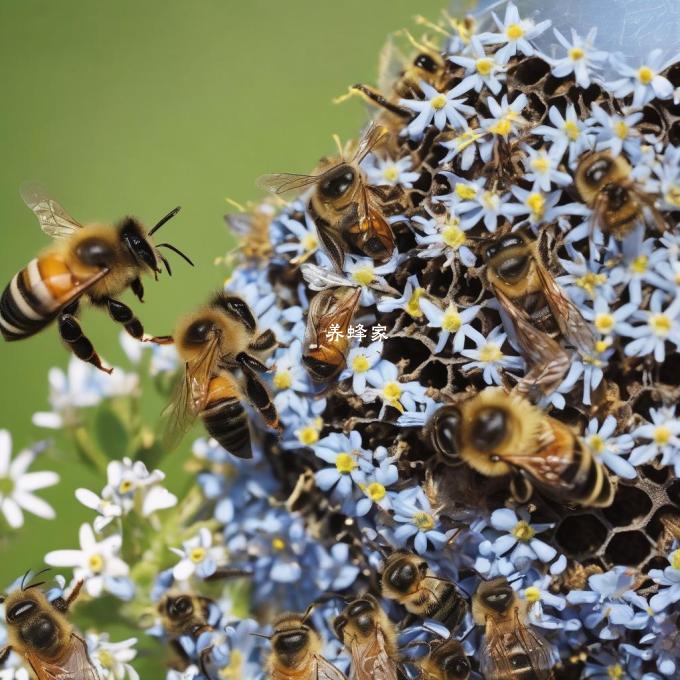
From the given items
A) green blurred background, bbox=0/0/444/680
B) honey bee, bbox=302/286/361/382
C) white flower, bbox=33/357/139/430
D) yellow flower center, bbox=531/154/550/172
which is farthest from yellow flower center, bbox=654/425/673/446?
green blurred background, bbox=0/0/444/680

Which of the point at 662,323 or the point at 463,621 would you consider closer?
the point at 662,323

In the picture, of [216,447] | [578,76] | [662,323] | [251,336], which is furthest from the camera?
[216,447]

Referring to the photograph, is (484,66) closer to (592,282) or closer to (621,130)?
(621,130)

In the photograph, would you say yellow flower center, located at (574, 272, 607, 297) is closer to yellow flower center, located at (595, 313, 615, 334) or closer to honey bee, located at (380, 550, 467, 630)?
yellow flower center, located at (595, 313, 615, 334)

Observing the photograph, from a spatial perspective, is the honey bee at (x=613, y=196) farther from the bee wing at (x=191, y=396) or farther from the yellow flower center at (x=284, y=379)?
the bee wing at (x=191, y=396)

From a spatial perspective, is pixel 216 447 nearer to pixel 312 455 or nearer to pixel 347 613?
pixel 312 455

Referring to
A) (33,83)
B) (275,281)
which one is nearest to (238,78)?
(33,83)

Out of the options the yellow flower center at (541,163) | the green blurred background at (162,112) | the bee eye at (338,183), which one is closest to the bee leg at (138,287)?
the bee eye at (338,183)
